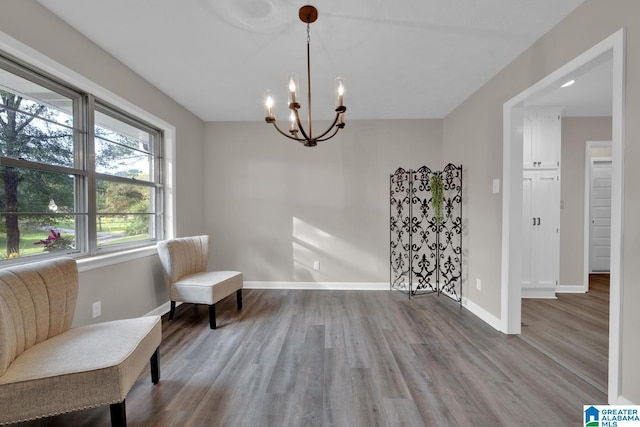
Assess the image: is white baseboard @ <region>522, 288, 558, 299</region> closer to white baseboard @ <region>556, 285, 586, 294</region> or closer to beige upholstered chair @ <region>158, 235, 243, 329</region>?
white baseboard @ <region>556, 285, 586, 294</region>

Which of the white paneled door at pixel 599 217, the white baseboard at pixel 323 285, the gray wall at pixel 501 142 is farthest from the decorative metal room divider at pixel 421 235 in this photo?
the white paneled door at pixel 599 217

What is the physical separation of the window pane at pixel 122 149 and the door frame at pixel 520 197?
153 inches

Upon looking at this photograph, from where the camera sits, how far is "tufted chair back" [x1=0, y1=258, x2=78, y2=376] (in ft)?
4.10

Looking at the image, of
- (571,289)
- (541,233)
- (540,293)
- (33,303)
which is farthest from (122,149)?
(571,289)

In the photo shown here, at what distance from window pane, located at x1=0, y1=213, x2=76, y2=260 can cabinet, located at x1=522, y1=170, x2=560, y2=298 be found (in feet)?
16.8

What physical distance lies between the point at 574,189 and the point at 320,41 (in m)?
4.28

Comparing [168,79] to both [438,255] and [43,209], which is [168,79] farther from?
[438,255]

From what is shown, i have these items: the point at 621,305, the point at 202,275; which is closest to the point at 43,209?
the point at 202,275

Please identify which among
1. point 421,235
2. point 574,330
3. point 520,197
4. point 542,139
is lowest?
point 574,330

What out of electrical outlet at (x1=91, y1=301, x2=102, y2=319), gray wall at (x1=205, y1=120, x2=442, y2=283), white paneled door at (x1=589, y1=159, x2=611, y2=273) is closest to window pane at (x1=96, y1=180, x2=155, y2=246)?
electrical outlet at (x1=91, y1=301, x2=102, y2=319)

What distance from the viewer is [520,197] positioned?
2.45 meters

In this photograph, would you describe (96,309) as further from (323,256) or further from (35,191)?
(323,256)

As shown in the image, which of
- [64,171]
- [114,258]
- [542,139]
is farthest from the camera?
[542,139]

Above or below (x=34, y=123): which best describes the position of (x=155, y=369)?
below
